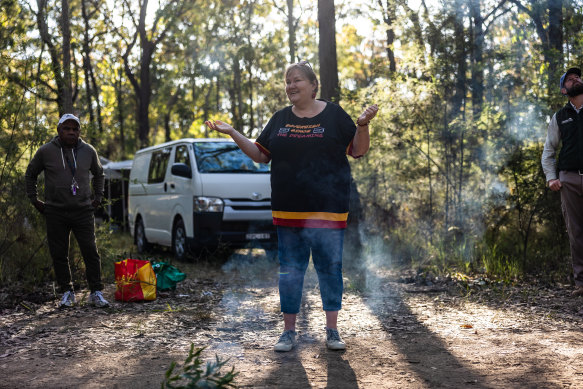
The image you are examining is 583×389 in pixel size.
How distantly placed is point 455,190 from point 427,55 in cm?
220

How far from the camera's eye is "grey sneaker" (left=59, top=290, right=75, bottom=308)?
6520 millimetres

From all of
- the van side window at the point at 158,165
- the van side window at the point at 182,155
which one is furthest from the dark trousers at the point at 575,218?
the van side window at the point at 158,165

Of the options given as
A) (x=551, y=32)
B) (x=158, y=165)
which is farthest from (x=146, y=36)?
(x=551, y=32)

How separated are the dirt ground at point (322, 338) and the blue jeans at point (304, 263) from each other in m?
0.39

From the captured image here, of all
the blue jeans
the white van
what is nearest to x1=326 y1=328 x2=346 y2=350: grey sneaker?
the blue jeans

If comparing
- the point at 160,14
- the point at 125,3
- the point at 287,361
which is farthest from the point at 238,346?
the point at 125,3

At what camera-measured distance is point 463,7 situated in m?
9.85

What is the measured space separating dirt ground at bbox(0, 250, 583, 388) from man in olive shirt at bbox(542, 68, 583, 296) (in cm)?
54

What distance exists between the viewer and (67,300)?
6562 millimetres

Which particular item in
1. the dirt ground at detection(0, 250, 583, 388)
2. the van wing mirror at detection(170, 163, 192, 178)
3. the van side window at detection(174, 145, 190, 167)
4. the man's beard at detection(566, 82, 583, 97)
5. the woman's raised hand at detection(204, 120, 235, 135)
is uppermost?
the man's beard at detection(566, 82, 583, 97)

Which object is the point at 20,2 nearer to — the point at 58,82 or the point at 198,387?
the point at 58,82

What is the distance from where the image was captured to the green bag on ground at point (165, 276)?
7.58 metres

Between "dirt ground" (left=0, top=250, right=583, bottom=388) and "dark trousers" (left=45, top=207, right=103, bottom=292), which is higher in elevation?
"dark trousers" (left=45, top=207, right=103, bottom=292)

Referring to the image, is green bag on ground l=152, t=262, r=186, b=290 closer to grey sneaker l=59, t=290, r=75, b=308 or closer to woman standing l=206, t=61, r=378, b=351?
grey sneaker l=59, t=290, r=75, b=308
